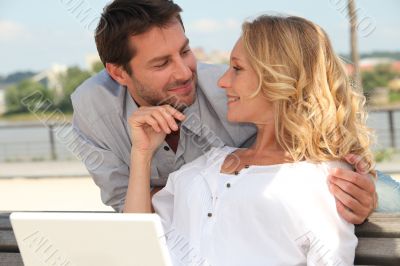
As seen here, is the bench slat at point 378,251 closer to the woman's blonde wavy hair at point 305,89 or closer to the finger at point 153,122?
the woman's blonde wavy hair at point 305,89

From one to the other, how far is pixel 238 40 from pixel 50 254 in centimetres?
96

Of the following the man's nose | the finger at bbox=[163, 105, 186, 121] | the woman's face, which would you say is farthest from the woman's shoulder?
the man's nose

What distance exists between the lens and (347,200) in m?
2.00

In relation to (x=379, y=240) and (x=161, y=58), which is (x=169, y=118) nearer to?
(x=161, y=58)

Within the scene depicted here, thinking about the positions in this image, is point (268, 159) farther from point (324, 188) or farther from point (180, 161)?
point (180, 161)

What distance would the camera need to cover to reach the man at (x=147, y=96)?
270 cm

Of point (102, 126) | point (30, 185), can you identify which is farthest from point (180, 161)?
point (30, 185)

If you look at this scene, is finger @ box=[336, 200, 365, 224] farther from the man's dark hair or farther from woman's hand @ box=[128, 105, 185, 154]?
the man's dark hair

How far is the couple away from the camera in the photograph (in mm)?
2021

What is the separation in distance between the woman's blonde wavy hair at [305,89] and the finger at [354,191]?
10 cm

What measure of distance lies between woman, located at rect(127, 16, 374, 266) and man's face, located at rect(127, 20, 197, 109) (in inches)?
16.7

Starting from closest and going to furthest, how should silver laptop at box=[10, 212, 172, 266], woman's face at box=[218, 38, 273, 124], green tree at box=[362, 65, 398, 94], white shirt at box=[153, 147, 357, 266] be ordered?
silver laptop at box=[10, 212, 172, 266]
white shirt at box=[153, 147, 357, 266]
woman's face at box=[218, 38, 273, 124]
green tree at box=[362, 65, 398, 94]

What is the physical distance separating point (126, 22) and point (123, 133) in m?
0.44

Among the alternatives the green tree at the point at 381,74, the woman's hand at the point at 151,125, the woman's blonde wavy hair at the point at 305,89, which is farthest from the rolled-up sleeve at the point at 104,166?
the green tree at the point at 381,74
